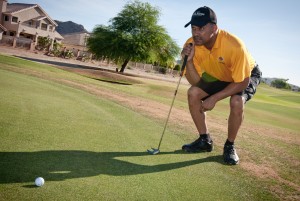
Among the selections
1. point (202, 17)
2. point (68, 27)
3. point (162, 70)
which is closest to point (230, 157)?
point (202, 17)

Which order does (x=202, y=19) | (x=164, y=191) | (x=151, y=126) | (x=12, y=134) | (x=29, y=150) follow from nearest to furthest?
(x=164, y=191)
(x=29, y=150)
(x=12, y=134)
(x=202, y=19)
(x=151, y=126)

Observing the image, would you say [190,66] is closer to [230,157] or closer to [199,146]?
[199,146]

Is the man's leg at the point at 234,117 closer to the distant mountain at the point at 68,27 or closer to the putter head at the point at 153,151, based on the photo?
the putter head at the point at 153,151

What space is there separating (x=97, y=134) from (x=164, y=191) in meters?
1.83

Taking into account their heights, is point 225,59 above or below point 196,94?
above

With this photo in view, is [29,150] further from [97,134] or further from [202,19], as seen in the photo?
[202,19]

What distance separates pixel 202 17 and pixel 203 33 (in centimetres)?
25

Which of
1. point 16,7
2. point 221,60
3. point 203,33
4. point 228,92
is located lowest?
point 228,92

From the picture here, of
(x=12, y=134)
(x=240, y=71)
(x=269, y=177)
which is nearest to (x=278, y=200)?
(x=269, y=177)

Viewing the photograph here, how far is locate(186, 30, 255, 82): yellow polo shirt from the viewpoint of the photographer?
4004 millimetres

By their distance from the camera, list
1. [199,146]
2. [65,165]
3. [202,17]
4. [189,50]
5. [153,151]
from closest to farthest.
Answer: [65,165] → [153,151] → [202,17] → [199,146] → [189,50]

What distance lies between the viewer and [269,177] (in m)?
3.71

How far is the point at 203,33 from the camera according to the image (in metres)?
4.11

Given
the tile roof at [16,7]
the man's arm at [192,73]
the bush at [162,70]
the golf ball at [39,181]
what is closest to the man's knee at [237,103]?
the man's arm at [192,73]
